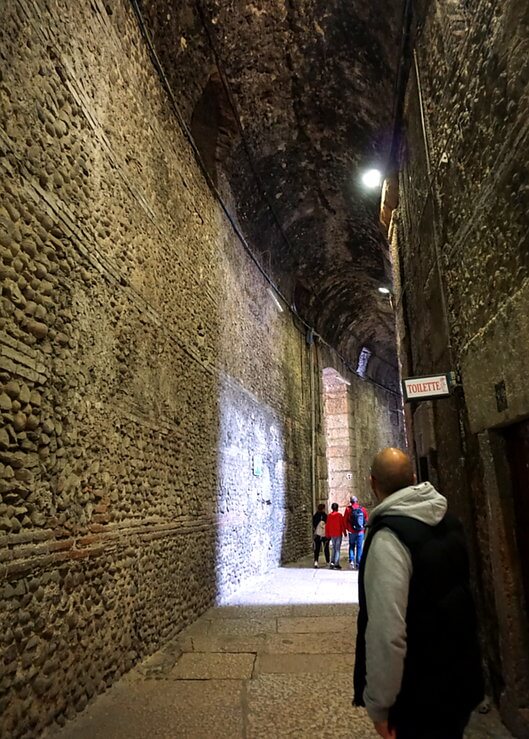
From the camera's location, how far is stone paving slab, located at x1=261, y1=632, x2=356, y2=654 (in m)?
4.49

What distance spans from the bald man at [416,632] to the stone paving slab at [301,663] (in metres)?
2.61

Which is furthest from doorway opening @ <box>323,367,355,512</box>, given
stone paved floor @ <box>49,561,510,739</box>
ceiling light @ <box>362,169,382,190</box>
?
stone paved floor @ <box>49,561,510,739</box>

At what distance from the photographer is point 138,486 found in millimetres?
4535

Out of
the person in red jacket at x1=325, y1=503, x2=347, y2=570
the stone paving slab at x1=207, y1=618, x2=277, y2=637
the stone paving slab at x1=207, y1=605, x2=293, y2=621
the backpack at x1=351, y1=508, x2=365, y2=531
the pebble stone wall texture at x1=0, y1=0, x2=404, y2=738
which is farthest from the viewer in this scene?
the person in red jacket at x1=325, y1=503, x2=347, y2=570

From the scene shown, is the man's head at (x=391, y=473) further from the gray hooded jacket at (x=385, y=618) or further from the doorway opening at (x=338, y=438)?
the doorway opening at (x=338, y=438)

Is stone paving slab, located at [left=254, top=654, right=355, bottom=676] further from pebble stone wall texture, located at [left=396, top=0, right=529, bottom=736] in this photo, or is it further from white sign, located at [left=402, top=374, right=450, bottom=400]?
white sign, located at [left=402, top=374, right=450, bottom=400]

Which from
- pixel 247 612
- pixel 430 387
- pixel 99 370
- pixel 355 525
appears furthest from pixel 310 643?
pixel 355 525

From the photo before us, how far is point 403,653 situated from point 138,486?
11.1 feet

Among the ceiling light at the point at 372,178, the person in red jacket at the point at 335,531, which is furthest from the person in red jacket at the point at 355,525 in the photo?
the ceiling light at the point at 372,178

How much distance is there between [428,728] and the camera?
1.51 meters

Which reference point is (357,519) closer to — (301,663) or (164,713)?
(301,663)

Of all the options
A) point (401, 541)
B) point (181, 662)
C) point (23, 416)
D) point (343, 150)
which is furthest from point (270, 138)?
point (401, 541)

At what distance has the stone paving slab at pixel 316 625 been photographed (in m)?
5.14

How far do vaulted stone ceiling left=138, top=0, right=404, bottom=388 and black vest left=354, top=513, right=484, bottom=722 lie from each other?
19.3 feet
